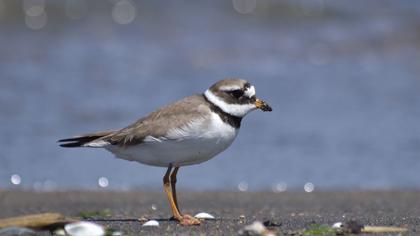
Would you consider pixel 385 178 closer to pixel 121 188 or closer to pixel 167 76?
pixel 121 188

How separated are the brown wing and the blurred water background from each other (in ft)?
9.11

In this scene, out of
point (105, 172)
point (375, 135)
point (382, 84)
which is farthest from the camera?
point (382, 84)

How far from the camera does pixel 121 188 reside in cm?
882

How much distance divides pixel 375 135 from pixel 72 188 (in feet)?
12.3

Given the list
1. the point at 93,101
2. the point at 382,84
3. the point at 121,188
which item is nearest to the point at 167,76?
the point at 93,101

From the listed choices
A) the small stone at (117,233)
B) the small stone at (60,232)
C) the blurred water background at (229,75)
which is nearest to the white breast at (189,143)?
the small stone at (117,233)

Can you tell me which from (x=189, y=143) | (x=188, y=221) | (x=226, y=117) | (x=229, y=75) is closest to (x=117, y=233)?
(x=188, y=221)

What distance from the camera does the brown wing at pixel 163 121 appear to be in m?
5.88

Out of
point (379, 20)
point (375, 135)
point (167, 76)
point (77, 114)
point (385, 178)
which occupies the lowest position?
point (385, 178)

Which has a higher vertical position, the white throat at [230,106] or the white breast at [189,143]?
the white throat at [230,106]

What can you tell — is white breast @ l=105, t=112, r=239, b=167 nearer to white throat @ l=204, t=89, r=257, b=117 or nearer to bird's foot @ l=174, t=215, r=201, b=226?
white throat @ l=204, t=89, r=257, b=117

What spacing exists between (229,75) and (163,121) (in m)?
6.92

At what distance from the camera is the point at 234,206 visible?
7746 millimetres

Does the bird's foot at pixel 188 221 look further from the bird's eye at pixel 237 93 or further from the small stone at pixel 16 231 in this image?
the small stone at pixel 16 231
